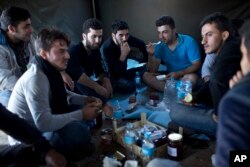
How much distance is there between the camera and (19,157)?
1445mm

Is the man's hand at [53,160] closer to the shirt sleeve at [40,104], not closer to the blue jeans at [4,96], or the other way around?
the shirt sleeve at [40,104]

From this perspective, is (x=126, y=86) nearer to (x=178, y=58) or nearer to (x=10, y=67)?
(x=178, y=58)

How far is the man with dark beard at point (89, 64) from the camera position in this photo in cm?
270

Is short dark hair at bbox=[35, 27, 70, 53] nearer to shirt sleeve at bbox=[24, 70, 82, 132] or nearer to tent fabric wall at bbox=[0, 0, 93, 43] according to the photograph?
shirt sleeve at bbox=[24, 70, 82, 132]

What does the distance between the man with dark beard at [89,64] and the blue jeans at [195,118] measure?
0.86m

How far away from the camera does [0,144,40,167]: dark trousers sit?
4.65 feet

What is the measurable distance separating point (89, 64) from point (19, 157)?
1.57 metres

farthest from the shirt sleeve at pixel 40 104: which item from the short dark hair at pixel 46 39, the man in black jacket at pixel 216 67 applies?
the man in black jacket at pixel 216 67

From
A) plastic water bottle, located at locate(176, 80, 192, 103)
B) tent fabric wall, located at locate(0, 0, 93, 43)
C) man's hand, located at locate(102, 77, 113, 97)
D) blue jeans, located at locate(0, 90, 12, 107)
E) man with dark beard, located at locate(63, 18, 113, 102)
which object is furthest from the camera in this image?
tent fabric wall, located at locate(0, 0, 93, 43)

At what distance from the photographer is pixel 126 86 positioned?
3.07 meters

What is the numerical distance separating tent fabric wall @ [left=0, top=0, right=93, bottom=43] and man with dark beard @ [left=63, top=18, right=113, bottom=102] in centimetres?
116

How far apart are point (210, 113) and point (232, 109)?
130 cm

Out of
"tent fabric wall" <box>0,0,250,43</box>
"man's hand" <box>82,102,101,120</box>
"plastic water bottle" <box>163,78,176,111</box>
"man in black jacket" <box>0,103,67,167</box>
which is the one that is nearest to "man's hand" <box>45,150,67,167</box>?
"man in black jacket" <box>0,103,67,167</box>

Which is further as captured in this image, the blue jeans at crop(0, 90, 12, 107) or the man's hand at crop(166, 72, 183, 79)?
the man's hand at crop(166, 72, 183, 79)
